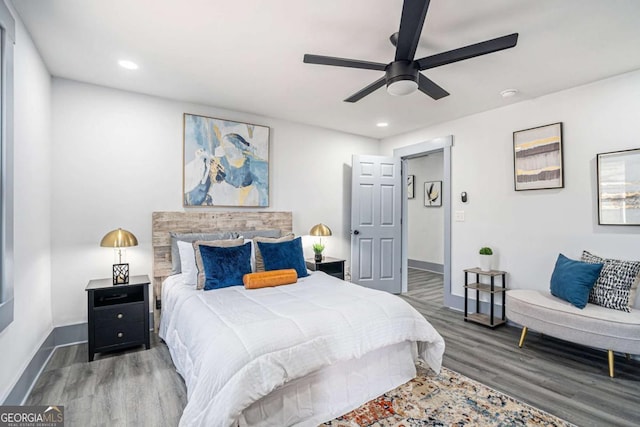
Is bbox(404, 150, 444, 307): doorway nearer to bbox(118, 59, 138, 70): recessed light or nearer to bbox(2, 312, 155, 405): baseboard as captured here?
bbox(118, 59, 138, 70): recessed light

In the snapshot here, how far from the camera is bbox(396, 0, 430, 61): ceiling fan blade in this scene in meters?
1.55

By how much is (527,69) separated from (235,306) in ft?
10.7

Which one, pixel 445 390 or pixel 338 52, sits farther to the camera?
pixel 338 52

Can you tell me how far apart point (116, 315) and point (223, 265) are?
1.05 meters

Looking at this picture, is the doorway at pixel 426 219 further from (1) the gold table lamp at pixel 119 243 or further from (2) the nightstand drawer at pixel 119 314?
(1) the gold table lamp at pixel 119 243

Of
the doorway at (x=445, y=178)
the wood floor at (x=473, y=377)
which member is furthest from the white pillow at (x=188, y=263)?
the doorway at (x=445, y=178)

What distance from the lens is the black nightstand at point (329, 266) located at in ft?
13.5

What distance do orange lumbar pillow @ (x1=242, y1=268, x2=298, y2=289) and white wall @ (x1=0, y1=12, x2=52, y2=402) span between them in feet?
5.18

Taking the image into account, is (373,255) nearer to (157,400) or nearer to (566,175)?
(566,175)

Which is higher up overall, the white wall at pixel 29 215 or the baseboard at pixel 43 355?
the white wall at pixel 29 215

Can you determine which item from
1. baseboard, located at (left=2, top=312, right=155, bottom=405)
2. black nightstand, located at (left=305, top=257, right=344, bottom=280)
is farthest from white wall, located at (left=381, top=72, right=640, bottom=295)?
baseboard, located at (left=2, top=312, right=155, bottom=405)

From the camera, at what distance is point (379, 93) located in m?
3.37

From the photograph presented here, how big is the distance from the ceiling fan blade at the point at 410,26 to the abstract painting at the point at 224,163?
8.01ft

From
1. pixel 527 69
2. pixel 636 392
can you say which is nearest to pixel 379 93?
pixel 527 69
